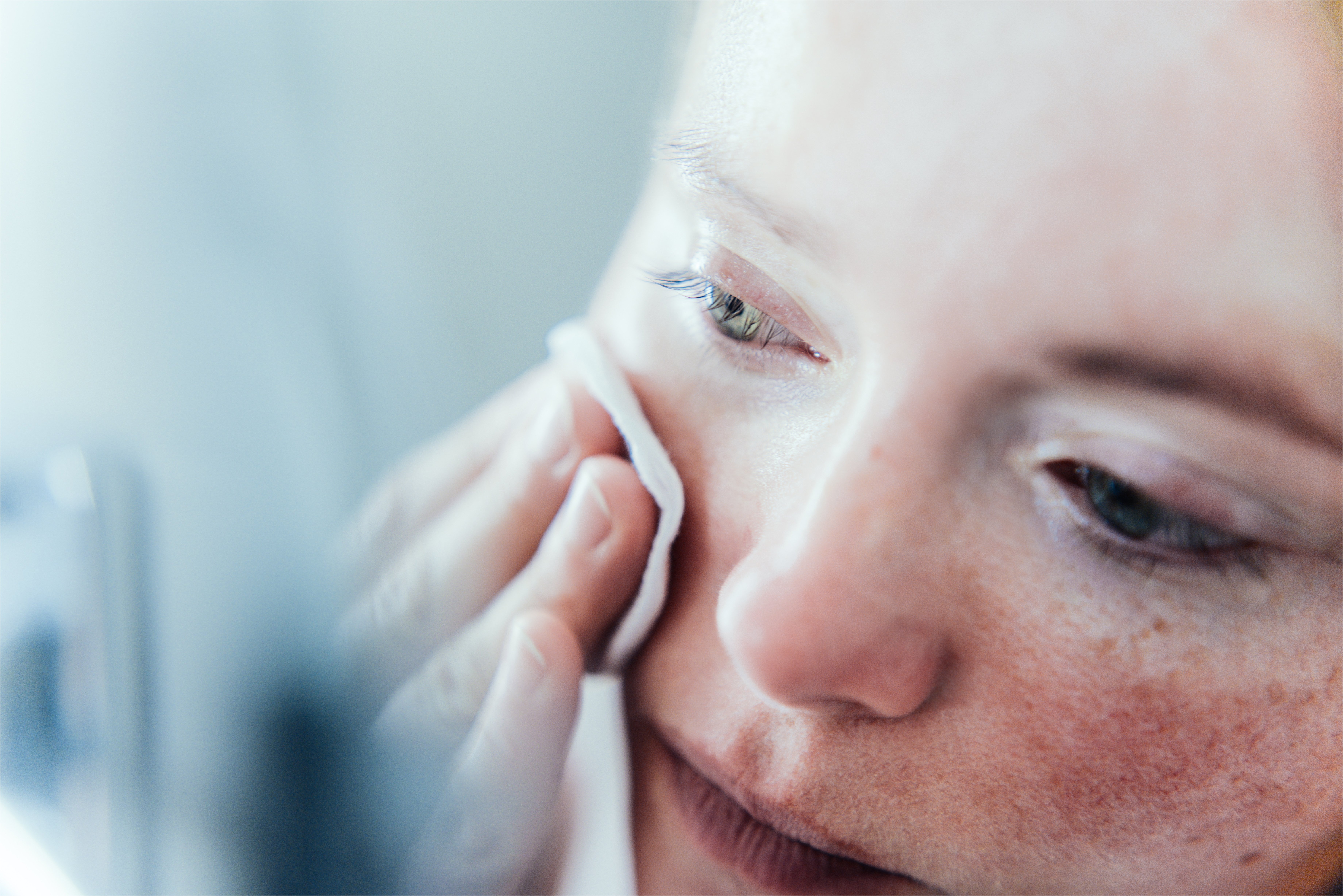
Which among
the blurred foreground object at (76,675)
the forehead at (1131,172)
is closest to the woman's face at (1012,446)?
the forehead at (1131,172)

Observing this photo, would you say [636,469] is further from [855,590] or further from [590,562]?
[855,590]

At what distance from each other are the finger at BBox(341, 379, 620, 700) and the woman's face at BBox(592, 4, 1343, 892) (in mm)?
85

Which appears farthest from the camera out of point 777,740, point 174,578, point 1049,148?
point 174,578

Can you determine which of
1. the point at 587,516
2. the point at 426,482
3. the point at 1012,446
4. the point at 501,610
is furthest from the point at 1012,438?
the point at 426,482

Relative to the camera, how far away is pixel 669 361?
0.46m

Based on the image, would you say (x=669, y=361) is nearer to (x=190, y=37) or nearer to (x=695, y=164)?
(x=695, y=164)

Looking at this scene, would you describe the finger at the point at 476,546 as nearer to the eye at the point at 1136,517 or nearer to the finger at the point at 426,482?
the finger at the point at 426,482

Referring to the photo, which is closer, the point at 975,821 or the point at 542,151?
the point at 975,821

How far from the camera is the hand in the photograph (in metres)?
0.47

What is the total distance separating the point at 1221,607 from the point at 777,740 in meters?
0.18

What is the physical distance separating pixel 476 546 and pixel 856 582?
30cm

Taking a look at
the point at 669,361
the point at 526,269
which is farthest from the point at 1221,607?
the point at 526,269

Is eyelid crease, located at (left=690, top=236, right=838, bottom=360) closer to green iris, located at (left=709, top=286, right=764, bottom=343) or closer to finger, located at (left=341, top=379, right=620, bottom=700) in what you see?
green iris, located at (left=709, top=286, right=764, bottom=343)

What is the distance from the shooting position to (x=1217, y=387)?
0.29m
